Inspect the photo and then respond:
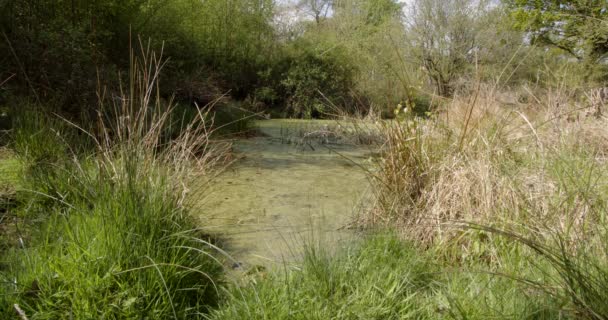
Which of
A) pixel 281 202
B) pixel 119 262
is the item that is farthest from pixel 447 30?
pixel 119 262

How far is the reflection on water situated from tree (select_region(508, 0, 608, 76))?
1169 centimetres

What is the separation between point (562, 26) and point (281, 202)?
15507 millimetres

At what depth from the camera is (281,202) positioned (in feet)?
11.0

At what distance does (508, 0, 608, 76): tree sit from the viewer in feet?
44.7

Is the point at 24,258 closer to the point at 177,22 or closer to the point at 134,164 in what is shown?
the point at 134,164

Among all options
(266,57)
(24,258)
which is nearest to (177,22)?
(266,57)

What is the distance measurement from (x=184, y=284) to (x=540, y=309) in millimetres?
1286

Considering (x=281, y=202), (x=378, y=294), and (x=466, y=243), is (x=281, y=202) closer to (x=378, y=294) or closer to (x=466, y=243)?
(x=466, y=243)

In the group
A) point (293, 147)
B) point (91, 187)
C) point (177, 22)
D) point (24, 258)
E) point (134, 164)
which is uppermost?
point (177, 22)

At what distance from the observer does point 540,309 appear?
1422 millimetres

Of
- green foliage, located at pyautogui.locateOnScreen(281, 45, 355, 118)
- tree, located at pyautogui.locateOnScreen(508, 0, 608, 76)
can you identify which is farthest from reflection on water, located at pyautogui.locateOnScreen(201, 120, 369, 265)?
tree, located at pyautogui.locateOnScreen(508, 0, 608, 76)

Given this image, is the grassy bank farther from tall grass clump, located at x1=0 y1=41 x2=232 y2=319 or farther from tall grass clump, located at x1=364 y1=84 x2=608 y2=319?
tall grass clump, located at x1=0 y1=41 x2=232 y2=319

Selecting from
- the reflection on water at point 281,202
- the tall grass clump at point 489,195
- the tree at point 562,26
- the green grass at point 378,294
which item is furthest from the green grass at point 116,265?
the tree at point 562,26

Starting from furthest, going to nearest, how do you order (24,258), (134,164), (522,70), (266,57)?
(522,70), (266,57), (134,164), (24,258)
